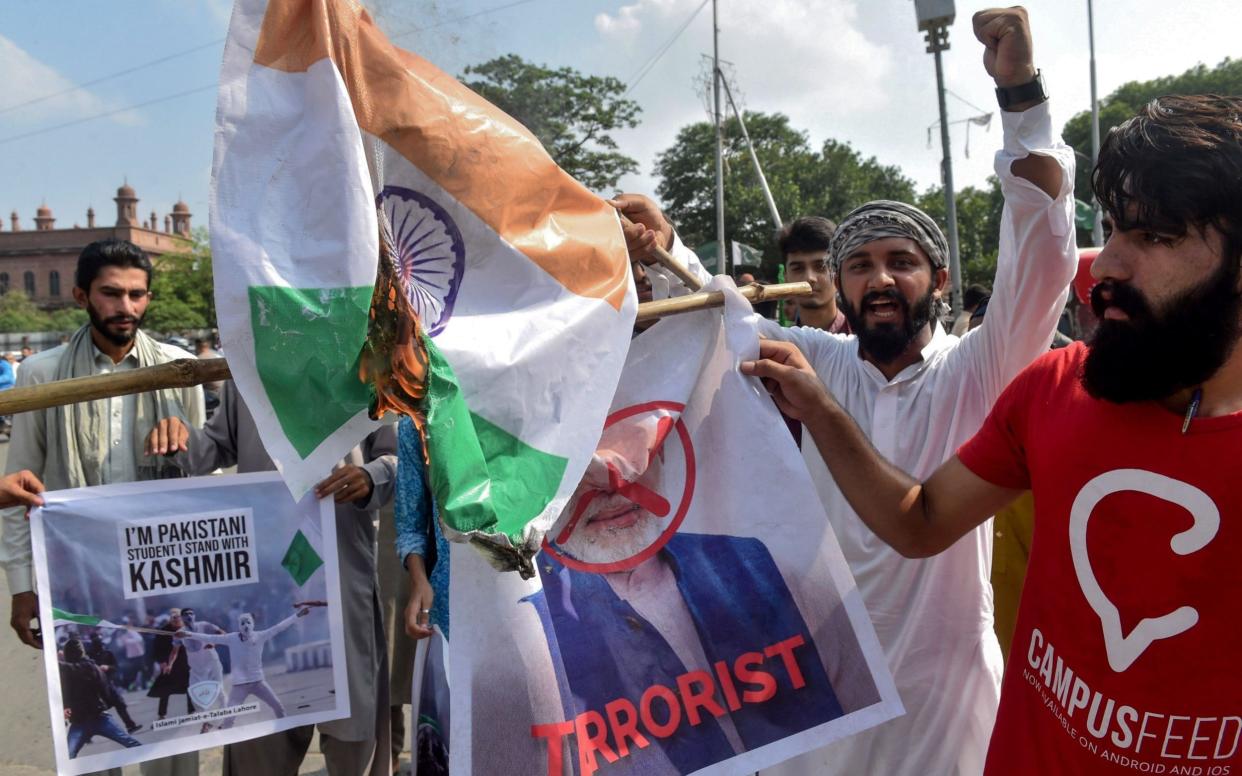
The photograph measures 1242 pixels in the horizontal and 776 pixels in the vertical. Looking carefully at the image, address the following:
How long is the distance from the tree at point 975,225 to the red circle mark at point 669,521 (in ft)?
109

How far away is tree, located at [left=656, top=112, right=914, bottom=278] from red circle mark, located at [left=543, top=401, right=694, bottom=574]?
109 ft

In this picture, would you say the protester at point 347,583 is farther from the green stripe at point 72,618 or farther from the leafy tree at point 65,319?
the leafy tree at point 65,319

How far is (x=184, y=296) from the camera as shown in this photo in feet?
186

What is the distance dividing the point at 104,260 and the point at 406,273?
77.3 inches

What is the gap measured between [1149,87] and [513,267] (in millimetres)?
53354

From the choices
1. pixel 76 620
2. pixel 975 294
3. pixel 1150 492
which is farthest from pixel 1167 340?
pixel 975 294

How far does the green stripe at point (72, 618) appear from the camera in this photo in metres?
2.46

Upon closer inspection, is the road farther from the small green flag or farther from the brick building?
the brick building

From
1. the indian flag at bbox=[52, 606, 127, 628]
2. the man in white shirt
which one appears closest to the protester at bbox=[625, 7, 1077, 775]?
the man in white shirt

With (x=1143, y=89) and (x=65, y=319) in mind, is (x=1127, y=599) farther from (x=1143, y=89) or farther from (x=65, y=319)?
(x=65, y=319)

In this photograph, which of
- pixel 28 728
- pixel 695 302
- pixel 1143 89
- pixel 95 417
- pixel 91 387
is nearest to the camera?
pixel 91 387

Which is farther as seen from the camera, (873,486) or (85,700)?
(85,700)

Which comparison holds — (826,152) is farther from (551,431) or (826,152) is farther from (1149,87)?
(551,431)

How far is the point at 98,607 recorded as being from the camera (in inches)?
98.7
